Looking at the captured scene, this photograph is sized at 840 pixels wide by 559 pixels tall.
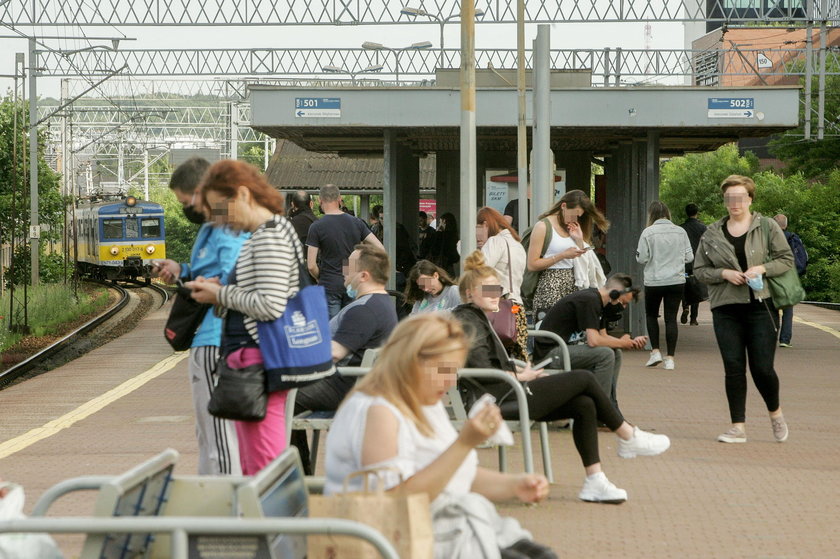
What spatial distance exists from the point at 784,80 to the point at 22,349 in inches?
2185

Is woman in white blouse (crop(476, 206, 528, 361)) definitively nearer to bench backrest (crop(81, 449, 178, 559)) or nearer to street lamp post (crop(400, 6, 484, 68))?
bench backrest (crop(81, 449, 178, 559))

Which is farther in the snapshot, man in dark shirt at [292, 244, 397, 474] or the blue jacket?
man in dark shirt at [292, 244, 397, 474]

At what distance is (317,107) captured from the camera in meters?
17.1

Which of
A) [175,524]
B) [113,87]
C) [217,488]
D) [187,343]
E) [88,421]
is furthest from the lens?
[113,87]

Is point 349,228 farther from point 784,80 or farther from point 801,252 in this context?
point 784,80

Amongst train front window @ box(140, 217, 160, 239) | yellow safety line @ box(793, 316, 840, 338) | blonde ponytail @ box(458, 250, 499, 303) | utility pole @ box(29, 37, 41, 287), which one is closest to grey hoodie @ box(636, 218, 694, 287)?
yellow safety line @ box(793, 316, 840, 338)

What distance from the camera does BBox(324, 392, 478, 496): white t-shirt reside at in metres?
3.98

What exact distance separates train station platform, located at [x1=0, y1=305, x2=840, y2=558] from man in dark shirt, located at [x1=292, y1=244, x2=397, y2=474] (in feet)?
3.59

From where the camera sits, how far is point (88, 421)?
1091cm

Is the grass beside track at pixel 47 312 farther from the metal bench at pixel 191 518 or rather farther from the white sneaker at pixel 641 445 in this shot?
the metal bench at pixel 191 518

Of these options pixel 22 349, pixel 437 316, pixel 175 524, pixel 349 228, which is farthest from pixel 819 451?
pixel 22 349

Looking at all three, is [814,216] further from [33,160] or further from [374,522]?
[374,522]

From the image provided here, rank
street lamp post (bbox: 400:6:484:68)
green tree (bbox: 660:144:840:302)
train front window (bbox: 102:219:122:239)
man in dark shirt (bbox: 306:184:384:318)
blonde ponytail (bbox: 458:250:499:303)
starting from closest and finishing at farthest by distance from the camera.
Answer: blonde ponytail (bbox: 458:250:499:303) < man in dark shirt (bbox: 306:184:384:318) < street lamp post (bbox: 400:6:484:68) < green tree (bbox: 660:144:840:302) < train front window (bbox: 102:219:122:239)

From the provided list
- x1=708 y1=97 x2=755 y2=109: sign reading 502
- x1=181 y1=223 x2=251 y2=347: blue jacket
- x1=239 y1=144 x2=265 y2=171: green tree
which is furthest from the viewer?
x1=239 y1=144 x2=265 y2=171: green tree
